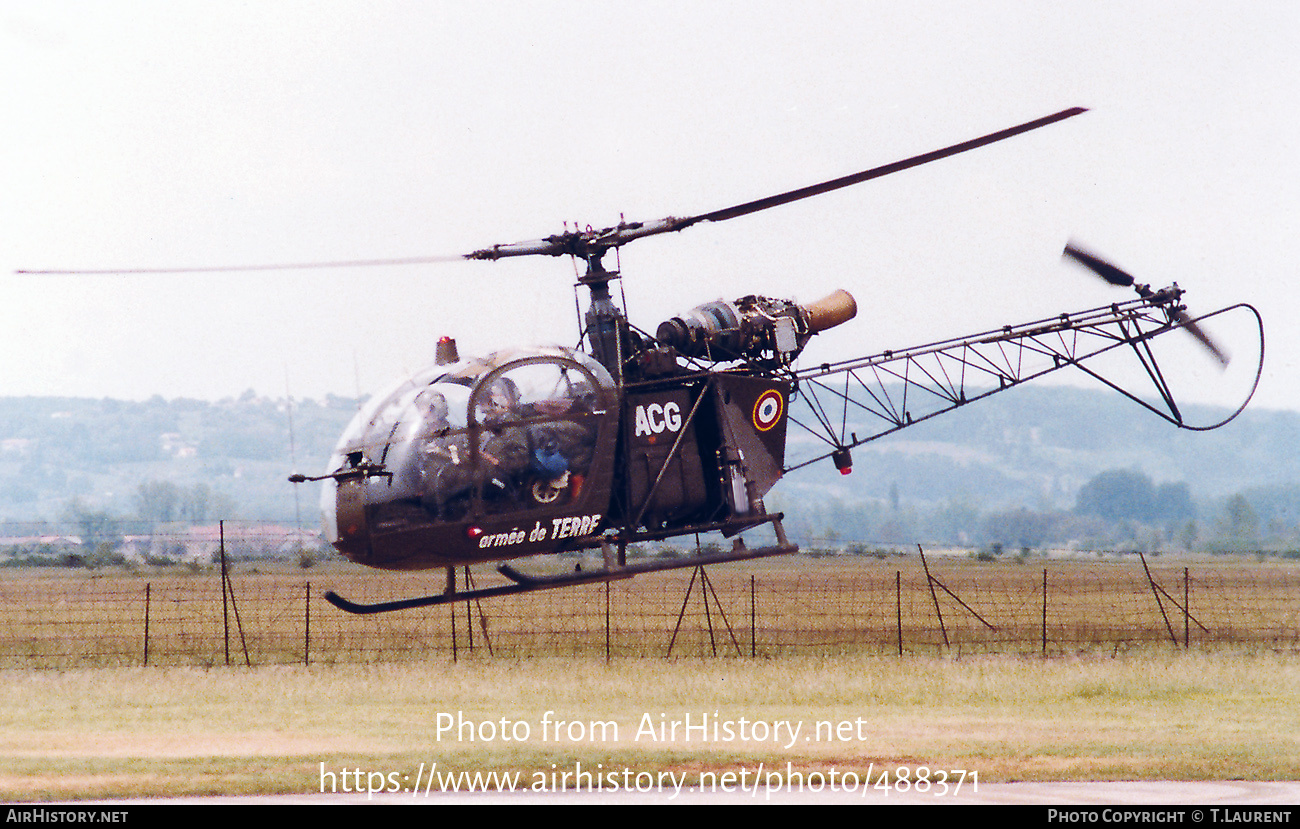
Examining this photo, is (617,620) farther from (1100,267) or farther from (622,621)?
(1100,267)

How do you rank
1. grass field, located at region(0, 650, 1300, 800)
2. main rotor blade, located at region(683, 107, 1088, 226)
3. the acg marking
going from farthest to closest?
1. grass field, located at region(0, 650, 1300, 800)
2. the acg marking
3. main rotor blade, located at region(683, 107, 1088, 226)

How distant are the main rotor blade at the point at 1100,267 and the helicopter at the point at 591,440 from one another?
4045mm

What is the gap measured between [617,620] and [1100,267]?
2591cm

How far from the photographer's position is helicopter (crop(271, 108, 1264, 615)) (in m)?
15.7

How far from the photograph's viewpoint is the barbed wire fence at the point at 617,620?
34.8m

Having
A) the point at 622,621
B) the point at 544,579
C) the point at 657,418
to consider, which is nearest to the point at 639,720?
the point at 657,418

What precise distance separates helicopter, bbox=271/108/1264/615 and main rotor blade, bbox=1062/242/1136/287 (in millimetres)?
4045

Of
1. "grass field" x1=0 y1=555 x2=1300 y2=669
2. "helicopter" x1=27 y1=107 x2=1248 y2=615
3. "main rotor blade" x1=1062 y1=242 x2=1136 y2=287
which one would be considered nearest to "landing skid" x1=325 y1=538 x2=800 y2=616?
"helicopter" x1=27 y1=107 x2=1248 y2=615

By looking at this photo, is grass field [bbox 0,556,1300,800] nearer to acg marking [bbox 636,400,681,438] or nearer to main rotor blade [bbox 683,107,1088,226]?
acg marking [bbox 636,400,681,438]

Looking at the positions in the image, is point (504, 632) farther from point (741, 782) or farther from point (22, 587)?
point (22, 587)

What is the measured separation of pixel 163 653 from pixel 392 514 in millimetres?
21453

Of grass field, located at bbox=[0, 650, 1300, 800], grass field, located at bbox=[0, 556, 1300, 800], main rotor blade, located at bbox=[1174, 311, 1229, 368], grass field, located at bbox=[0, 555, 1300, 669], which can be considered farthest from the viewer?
grass field, located at bbox=[0, 555, 1300, 669]

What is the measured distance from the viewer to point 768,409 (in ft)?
62.5
